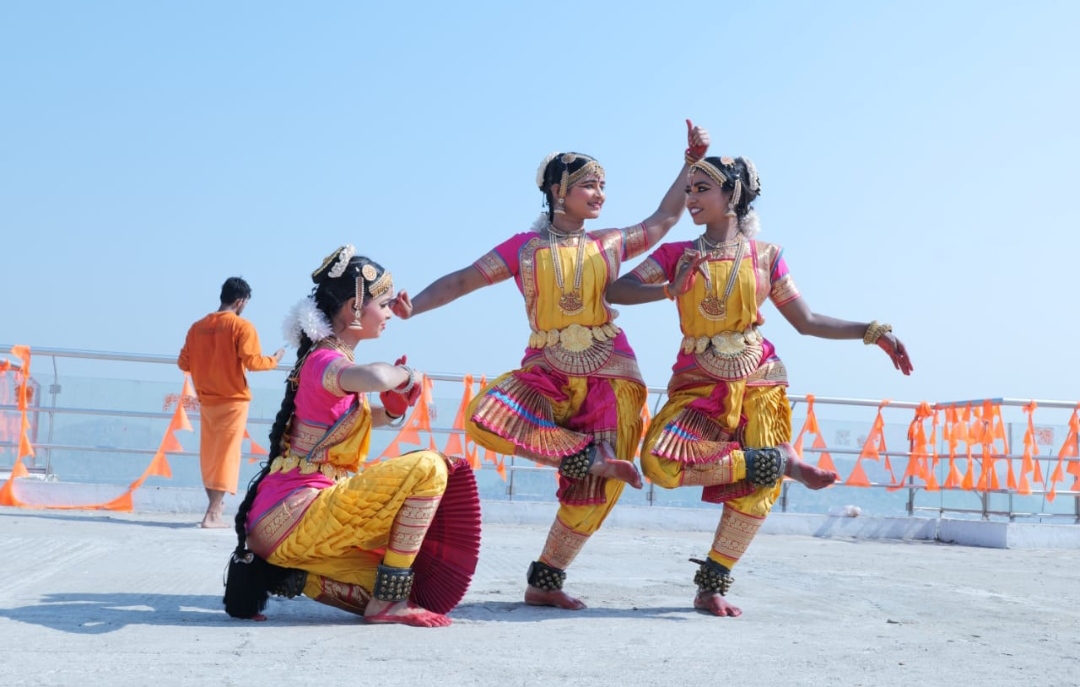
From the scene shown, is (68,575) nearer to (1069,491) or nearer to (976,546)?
(976,546)

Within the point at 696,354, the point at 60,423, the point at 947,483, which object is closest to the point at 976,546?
the point at 947,483

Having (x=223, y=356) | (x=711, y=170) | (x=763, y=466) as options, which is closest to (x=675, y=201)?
(x=711, y=170)

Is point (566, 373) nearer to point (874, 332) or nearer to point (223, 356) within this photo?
point (874, 332)

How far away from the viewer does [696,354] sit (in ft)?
14.7

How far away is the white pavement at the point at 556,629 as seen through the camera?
2836 mm

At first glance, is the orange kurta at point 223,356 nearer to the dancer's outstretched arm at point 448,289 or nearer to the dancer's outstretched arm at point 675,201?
the dancer's outstretched arm at point 448,289

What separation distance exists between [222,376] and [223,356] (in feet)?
0.46

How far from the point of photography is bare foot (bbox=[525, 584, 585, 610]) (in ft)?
14.2

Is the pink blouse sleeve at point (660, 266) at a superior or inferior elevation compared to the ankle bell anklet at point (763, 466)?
superior

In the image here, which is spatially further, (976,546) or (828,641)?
(976,546)

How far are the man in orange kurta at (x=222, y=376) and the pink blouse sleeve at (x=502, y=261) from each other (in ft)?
12.1

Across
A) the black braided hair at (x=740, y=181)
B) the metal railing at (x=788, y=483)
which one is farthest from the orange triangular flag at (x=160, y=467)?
the black braided hair at (x=740, y=181)

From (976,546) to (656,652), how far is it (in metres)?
6.79

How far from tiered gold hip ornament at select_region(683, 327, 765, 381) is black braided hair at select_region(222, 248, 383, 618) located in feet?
4.30
